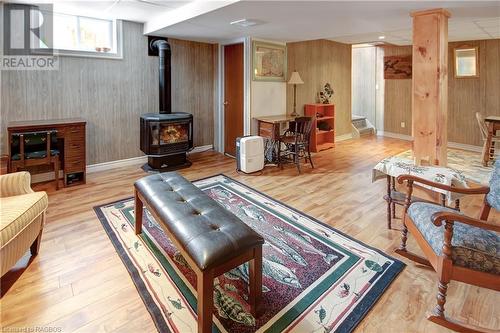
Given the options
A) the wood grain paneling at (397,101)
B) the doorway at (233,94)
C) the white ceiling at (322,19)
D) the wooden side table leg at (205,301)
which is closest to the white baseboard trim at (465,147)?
the wood grain paneling at (397,101)

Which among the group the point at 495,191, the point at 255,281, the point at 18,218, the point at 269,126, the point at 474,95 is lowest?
the point at 255,281

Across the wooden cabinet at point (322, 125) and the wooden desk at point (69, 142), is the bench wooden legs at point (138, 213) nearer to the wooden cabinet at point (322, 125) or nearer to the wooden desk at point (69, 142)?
the wooden desk at point (69, 142)

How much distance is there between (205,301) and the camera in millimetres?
1549

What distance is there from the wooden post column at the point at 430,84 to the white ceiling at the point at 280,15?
0.17m

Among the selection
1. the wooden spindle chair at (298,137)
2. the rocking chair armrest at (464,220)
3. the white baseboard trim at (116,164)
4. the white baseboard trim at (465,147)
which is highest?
the wooden spindle chair at (298,137)

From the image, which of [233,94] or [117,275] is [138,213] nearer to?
[117,275]

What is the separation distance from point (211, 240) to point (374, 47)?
27.5 ft

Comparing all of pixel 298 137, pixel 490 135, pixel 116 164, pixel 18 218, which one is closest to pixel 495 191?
pixel 298 137

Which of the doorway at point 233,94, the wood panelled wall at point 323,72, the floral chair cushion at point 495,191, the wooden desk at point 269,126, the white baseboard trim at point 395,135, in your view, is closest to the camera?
the floral chair cushion at point 495,191

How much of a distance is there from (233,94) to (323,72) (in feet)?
7.83

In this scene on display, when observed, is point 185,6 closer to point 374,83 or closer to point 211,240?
point 211,240

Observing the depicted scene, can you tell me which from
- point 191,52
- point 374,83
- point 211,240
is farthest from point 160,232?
point 374,83

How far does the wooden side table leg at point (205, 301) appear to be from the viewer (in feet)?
5.06

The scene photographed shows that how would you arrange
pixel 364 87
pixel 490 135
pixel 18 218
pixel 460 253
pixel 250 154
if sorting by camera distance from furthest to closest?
1. pixel 364 87
2. pixel 490 135
3. pixel 250 154
4. pixel 18 218
5. pixel 460 253
